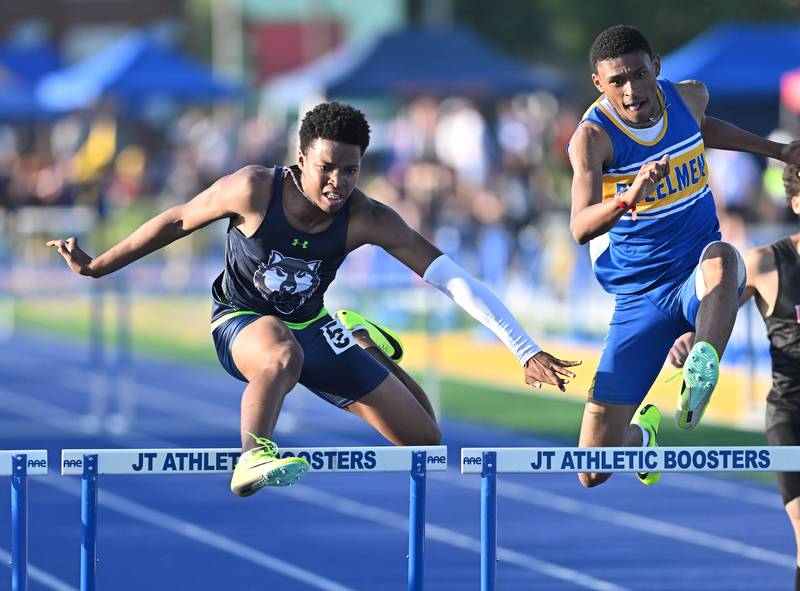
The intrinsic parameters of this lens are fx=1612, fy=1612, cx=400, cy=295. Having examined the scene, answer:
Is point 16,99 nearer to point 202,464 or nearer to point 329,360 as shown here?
point 329,360

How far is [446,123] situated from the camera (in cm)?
2230

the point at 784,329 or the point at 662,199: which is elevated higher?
the point at 662,199

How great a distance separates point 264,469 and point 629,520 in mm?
5175

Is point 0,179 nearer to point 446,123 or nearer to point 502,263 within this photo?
point 446,123

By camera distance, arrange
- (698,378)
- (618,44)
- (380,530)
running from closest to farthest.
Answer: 1. (698,378)
2. (618,44)
3. (380,530)

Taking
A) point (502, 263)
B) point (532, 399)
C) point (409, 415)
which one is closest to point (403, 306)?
point (502, 263)

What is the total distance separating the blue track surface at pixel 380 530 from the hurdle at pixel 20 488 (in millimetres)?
2940

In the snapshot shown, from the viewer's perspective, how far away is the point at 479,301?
5785 mm

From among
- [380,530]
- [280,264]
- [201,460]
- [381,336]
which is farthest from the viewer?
[380,530]

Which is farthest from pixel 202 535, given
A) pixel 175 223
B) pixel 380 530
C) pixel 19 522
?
pixel 19 522

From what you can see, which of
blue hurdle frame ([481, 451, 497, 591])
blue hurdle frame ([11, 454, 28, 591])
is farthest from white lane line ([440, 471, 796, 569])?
blue hurdle frame ([11, 454, 28, 591])

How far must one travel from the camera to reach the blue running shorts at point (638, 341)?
621 cm

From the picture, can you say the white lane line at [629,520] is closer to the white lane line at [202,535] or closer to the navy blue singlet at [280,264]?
the white lane line at [202,535]

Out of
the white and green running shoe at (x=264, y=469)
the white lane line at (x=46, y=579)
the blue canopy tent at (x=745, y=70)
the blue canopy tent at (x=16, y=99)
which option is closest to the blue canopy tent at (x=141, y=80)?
the blue canopy tent at (x=16, y=99)
